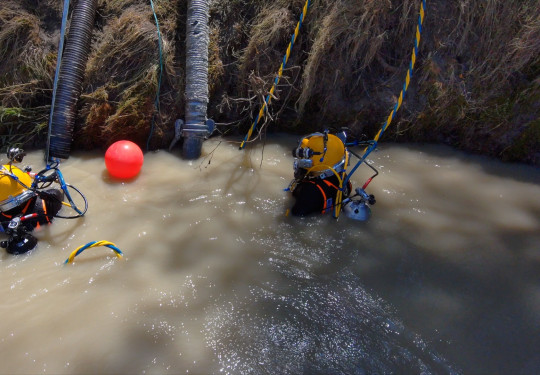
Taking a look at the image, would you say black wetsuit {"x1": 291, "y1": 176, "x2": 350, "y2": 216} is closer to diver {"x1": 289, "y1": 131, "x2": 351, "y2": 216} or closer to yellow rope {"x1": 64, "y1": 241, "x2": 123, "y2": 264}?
diver {"x1": 289, "y1": 131, "x2": 351, "y2": 216}

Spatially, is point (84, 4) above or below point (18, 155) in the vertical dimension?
above

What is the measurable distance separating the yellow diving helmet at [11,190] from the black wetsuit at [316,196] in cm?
260

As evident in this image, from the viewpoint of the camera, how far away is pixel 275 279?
10.8ft

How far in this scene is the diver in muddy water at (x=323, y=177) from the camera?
3822 millimetres

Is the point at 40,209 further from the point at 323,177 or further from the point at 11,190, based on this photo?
the point at 323,177

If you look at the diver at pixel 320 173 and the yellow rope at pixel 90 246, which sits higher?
the diver at pixel 320 173

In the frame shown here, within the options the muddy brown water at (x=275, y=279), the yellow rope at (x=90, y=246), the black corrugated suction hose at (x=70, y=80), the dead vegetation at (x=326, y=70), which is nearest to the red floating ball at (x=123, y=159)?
the muddy brown water at (x=275, y=279)

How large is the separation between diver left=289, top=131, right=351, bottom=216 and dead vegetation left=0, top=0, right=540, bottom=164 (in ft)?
3.32

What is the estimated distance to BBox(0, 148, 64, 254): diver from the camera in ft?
11.2

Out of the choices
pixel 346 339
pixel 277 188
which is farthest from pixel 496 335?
pixel 277 188

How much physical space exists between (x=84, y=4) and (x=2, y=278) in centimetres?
349

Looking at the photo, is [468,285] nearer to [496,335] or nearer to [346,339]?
[496,335]

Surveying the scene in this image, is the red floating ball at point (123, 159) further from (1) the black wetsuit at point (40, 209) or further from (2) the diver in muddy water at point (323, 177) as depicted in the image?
(2) the diver in muddy water at point (323, 177)

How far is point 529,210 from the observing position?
4.03 meters
